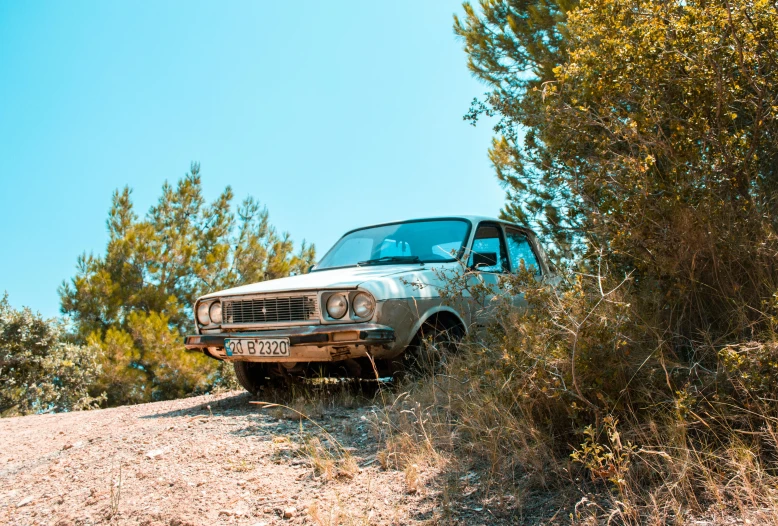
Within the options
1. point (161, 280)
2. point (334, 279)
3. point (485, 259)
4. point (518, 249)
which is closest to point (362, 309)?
point (334, 279)

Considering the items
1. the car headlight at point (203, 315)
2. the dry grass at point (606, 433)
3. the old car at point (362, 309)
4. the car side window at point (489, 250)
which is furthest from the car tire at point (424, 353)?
the car headlight at point (203, 315)

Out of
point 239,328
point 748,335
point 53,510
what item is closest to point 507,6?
point 239,328

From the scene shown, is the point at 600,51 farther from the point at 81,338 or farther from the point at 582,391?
the point at 81,338

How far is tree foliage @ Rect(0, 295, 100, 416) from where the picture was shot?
1091 cm

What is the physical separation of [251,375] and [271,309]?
1.02 metres

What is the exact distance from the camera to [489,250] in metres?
6.05

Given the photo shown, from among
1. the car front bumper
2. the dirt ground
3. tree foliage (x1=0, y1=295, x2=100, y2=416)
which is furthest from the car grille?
tree foliage (x1=0, y1=295, x2=100, y2=416)

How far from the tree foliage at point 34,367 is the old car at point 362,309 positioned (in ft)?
22.8

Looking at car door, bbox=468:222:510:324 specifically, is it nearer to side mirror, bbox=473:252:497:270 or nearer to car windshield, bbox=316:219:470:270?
side mirror, bbox=473:252:497:270

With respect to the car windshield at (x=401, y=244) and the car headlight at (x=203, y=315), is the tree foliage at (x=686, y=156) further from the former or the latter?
the car headlight at (x=203, y=315)

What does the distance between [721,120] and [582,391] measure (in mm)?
1854

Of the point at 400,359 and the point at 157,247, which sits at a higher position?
the point at 157,247

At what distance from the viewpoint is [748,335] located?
321cm

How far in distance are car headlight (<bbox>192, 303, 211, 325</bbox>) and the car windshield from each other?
1196 mm
